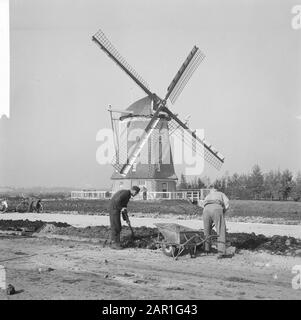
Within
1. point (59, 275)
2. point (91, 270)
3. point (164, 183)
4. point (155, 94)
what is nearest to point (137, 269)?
point (91, 270)

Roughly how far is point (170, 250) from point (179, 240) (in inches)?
16.0

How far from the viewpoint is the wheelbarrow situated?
10070mm

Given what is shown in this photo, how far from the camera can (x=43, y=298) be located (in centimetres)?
675

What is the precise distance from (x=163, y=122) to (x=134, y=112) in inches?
115

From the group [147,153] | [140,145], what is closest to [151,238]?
[140,145]

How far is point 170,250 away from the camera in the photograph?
33.8ft

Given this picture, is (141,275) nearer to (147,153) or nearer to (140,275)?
(140,275)

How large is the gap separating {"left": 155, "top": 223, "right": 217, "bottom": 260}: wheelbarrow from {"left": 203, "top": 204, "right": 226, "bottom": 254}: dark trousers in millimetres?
146

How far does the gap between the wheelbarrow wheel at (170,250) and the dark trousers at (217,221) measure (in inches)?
29.2

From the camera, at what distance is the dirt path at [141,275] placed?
6.97m

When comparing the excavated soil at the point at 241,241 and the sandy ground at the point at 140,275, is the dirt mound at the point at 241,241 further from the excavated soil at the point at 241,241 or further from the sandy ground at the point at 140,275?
the sandy ground at the point at 140,275

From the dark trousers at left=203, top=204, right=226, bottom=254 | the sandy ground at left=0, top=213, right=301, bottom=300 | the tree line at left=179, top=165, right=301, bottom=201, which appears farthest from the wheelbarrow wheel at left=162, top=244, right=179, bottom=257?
the tree line at left=179, top=165, right=301, bottom=201
